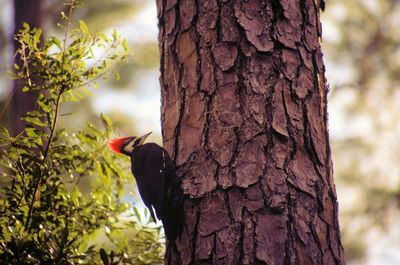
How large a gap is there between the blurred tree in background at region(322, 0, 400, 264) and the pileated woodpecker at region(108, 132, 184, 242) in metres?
4.09

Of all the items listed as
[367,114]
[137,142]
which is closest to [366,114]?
[367,114]

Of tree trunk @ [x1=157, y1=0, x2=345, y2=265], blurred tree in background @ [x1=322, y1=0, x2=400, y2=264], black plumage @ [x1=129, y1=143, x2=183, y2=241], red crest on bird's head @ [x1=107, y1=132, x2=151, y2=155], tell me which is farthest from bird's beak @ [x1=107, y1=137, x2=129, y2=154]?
blurred tree in background @ [x1=322, y1=0, x2=400, y2=264]

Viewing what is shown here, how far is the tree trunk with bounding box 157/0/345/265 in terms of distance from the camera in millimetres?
1979

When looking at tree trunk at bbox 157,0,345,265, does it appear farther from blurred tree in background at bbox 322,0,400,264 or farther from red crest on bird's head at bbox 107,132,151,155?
blurred tree in background at bbox 322,0,400,264

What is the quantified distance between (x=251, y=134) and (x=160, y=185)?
0.44 meters

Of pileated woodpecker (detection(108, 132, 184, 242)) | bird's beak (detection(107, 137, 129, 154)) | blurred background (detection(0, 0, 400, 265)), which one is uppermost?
blurred background (detection(0, 0, 400, 265))

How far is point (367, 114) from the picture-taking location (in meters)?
6.50

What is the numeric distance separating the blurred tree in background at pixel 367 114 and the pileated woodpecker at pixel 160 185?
4.09 meters

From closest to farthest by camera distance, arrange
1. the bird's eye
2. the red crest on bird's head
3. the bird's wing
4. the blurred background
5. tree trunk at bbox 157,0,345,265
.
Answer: tree trunk at bbox 157,0,345,265, the bird's wing, the red crest on bird's head, the bird's eye, the blurred background

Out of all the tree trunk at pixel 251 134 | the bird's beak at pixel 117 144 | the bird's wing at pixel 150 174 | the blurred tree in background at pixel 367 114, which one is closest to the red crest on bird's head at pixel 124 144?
the bird's beak at pixel 117 144

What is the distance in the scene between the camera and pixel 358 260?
261 inches

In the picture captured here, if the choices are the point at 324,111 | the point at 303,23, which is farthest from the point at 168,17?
the point at 324,111

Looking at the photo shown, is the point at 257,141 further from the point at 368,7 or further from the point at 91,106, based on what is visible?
the point at 368,7

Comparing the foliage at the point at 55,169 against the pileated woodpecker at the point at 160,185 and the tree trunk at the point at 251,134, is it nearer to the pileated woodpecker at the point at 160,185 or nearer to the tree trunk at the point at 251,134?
the pileated woodpecker at the point at 160,185
